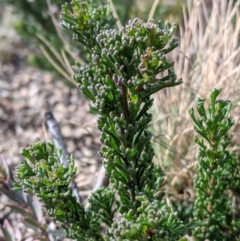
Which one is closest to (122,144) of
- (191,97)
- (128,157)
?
(128,157)

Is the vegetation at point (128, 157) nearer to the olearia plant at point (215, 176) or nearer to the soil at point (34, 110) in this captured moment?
the olearia plant at point (215, 176)

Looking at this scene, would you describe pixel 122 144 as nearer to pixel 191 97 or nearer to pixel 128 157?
pixel 128 157

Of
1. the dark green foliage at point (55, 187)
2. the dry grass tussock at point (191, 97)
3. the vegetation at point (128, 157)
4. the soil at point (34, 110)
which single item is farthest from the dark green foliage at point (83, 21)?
the soil at point (34, 110)

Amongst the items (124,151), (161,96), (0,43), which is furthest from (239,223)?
(0,43)

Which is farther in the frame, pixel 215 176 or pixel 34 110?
pixel 34 110

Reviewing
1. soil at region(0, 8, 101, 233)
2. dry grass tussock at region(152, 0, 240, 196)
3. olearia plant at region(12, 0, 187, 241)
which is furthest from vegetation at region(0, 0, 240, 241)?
soil at region(0, 8, 101, 233)

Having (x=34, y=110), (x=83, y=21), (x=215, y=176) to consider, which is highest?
(x=34, y=110)
